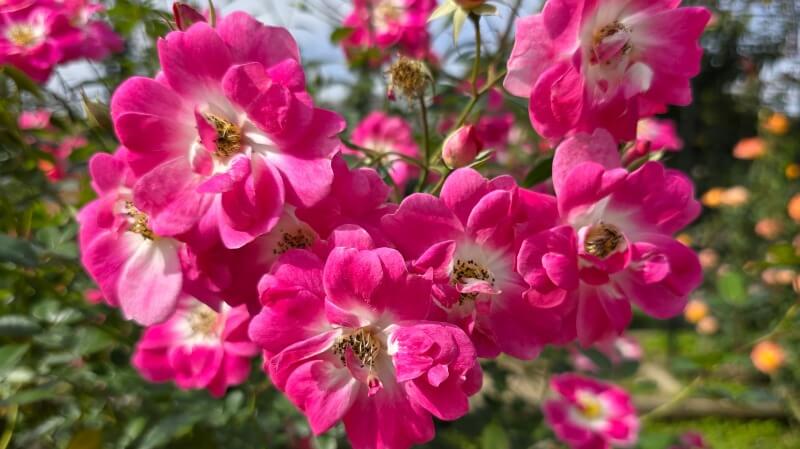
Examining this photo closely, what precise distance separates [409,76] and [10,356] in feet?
1.97

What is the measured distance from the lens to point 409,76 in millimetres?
648

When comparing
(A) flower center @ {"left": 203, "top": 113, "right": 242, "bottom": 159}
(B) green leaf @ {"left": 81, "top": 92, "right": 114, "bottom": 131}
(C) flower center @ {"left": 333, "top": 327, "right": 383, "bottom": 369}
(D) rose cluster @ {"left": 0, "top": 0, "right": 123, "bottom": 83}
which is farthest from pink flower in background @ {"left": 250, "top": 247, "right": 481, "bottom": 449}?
(D) rose cluster @ {"left": 0, "top": 0, "right": 123, "bottom": 83}

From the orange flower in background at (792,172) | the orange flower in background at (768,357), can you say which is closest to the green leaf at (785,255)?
the orange flower in background at (768,357)

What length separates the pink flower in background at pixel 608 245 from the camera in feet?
1.58

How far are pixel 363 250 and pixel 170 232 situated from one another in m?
0.14

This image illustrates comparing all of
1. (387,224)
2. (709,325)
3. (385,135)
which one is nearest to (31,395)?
(387,224)

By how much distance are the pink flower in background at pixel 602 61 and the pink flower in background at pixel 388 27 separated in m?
0.52

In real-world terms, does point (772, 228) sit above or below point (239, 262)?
below

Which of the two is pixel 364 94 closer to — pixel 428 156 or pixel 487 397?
pixel 487 397

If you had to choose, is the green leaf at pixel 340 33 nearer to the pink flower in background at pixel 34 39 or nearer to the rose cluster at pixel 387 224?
the pink flower in background at pixel 34 39

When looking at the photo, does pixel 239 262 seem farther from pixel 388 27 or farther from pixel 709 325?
pixel 709 325

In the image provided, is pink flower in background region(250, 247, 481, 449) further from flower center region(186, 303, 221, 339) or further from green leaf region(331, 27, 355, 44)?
green leaf region(331, 27, 355, 44)

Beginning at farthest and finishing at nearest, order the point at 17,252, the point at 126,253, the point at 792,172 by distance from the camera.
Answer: the point at 792,172, the point at 17,252, the point at 126,253

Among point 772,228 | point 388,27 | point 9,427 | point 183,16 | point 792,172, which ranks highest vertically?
point 183,16
